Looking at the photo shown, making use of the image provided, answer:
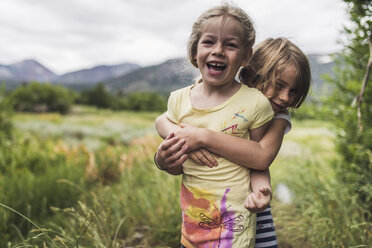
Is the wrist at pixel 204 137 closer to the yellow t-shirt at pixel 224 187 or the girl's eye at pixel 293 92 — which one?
the yellow t-shirt at pixel 224 187

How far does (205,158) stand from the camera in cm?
144

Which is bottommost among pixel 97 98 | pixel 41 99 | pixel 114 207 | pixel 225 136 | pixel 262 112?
pixel 97 98

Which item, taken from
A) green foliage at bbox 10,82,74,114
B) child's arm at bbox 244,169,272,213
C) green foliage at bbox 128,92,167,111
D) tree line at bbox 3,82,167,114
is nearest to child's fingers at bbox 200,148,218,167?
child's arm at bbox 244,169,272,213

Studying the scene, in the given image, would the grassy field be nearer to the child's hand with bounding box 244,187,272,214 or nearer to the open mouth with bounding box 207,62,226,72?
the child's hand with bounding box 244,187,272,214

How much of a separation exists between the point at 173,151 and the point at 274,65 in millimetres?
717

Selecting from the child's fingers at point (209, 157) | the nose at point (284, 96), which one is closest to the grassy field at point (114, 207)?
the child's fingers at point (209, 157)

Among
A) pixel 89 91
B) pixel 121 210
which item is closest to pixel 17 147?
pixel 121 210

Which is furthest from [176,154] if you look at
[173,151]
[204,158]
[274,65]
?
[274,65]

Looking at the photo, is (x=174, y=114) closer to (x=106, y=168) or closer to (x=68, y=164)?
(x=68, y=164)

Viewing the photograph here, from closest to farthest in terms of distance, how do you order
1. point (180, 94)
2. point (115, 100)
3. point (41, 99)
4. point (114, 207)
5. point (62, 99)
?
point (180, 94) → point (114, 207) → point (41, 99) → point (62, 99) → point (115, 100)

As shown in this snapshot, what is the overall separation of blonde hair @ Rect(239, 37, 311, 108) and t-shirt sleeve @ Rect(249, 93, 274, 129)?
18 centimetres

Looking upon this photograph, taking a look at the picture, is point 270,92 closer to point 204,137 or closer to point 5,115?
point 204,137

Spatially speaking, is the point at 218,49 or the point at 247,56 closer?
the point at 218,49

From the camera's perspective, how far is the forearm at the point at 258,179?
143cm
